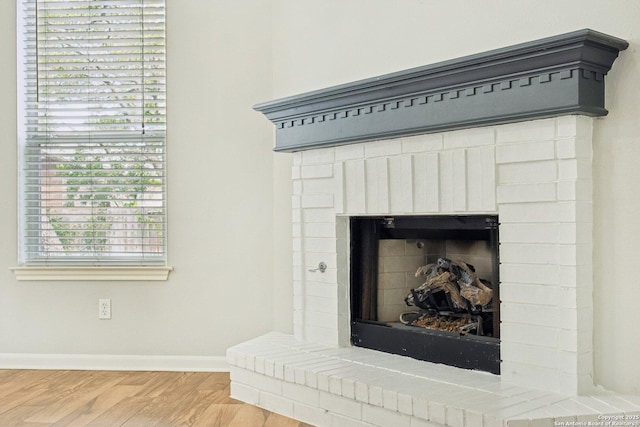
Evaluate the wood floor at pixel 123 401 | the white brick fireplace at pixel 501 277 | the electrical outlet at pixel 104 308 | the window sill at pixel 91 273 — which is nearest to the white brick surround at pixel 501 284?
the white brick fireplace at pixel 501 277

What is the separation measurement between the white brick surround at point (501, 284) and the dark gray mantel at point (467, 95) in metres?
0.08

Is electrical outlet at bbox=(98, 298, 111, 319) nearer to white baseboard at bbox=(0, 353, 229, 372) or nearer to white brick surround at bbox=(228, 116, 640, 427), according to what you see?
white baseboard at bbox=(0, 353, 229, 372)

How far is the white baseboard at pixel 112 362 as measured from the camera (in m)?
3.78

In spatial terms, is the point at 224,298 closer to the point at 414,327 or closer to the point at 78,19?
the point at 414,327

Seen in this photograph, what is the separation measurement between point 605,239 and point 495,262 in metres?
0.44

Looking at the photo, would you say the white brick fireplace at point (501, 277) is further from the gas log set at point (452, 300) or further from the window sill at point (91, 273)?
the window sill at point (91, 273)

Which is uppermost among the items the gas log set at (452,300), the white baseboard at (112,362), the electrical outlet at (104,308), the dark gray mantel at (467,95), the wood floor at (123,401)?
the dark gray mantel at (467,95)

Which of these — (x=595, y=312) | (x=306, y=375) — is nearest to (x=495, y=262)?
(x=595, y=312)

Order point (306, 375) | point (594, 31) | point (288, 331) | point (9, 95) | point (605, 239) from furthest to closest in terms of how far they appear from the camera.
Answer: point (9, 95)
point (288, 331)
point (306, 375)
point (605, 239)
point (594, 31)

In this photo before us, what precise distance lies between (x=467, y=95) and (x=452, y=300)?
906 mm

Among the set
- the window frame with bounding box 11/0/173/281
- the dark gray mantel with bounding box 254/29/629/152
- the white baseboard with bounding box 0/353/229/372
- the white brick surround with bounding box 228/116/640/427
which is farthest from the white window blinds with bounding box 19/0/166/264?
the white brick surround with bounding box 228/116/640/427

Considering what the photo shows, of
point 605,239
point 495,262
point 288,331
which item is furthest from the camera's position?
point 288,331

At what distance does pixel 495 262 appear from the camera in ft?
8.83

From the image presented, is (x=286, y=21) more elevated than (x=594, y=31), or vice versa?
(x=286, y=21)
